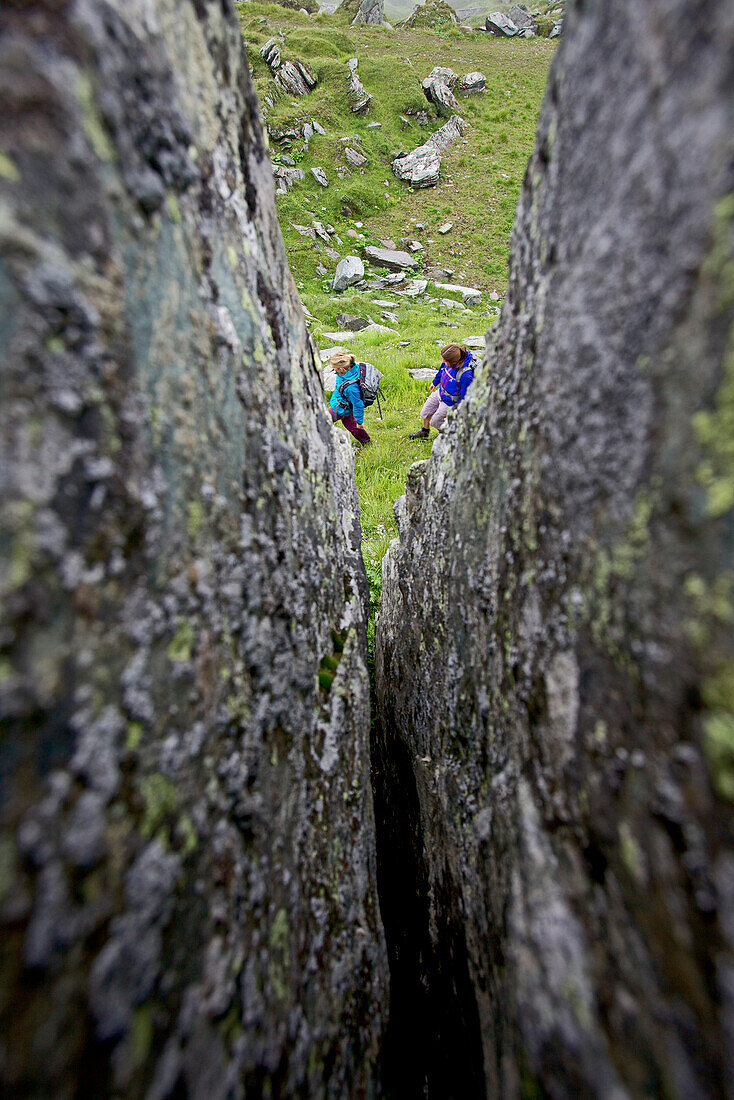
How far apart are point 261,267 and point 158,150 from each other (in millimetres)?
729

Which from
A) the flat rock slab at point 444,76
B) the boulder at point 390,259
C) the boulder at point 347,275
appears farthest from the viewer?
the flat rock slab at point 444,76

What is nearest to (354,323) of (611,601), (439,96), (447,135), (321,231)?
(321,231)

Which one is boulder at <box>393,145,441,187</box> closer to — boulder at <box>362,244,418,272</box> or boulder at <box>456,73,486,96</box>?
boulder at <box>362,244,418,272</box>

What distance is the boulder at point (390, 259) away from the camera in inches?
835

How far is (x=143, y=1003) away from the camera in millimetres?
1128

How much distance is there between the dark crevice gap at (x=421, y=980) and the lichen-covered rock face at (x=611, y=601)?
0.20 ft

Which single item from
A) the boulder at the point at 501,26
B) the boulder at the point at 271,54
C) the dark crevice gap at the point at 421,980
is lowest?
the dark crevice gap at the point at 421,980

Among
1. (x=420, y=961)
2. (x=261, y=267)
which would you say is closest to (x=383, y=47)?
(x=261, y=267)

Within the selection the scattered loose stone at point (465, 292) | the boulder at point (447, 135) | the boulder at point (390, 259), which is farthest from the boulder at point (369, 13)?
the scattered loose stone at point (465, 292)

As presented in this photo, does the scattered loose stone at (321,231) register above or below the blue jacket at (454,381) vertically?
above

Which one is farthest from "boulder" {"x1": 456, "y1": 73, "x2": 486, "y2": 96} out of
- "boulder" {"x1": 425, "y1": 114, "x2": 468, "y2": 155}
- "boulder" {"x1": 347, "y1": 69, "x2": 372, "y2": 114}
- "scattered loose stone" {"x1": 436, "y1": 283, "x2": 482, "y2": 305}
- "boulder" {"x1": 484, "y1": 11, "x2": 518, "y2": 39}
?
"scattered loose stone" {"x1": 436, "y1": 283, "x2": 482, "y2": 305}

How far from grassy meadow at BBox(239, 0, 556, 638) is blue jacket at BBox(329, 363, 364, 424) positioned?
29.7 inches

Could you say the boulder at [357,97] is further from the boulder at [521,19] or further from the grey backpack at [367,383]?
the grey backpack at [367,383]

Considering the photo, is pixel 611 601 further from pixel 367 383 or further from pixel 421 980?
pixel 367 383
